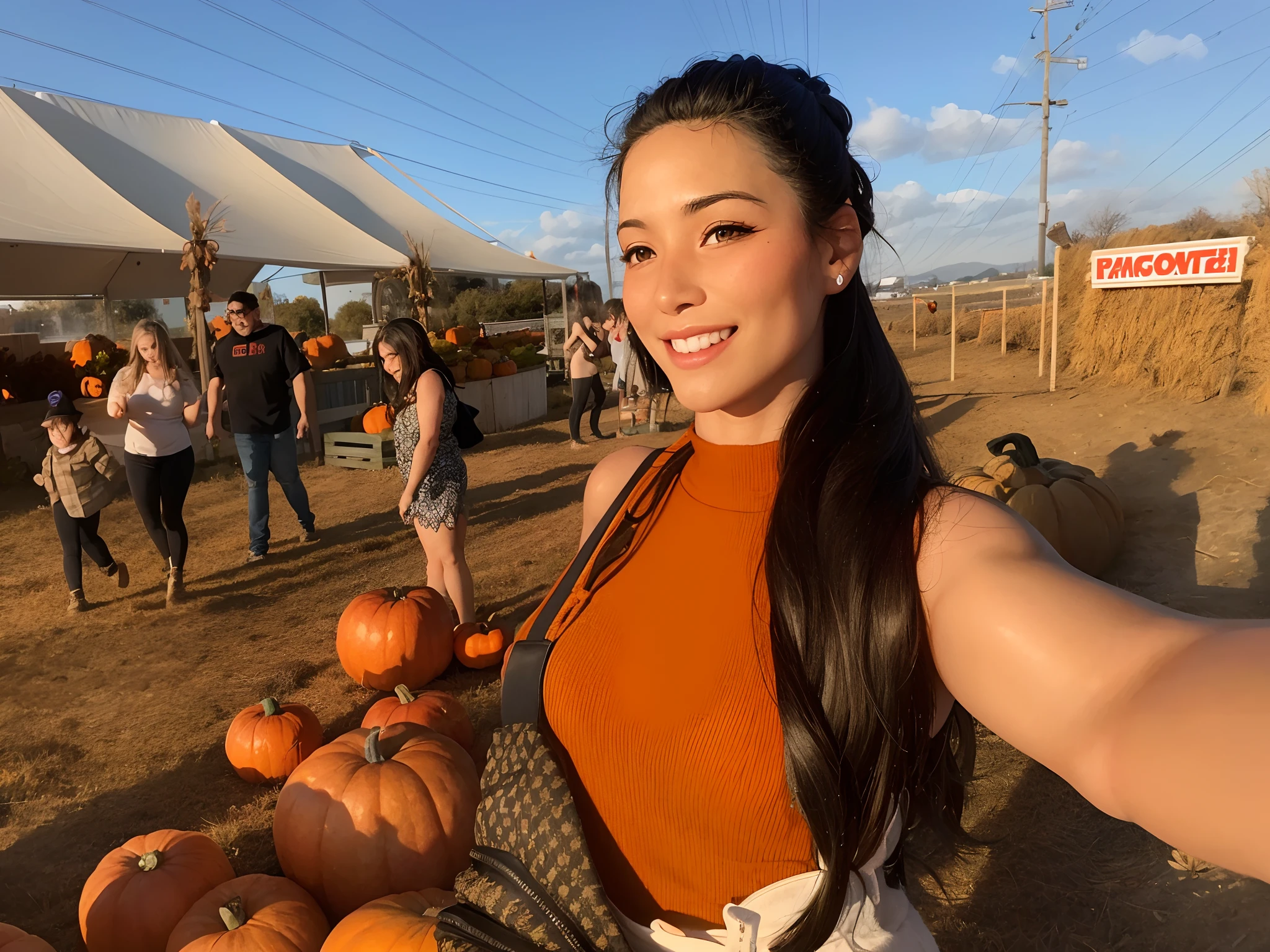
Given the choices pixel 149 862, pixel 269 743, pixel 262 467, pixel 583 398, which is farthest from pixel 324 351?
pixel 149 862

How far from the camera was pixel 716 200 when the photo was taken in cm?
113

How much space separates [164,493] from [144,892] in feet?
14.1

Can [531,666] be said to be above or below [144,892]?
above

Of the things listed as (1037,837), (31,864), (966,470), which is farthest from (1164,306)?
(31,864)

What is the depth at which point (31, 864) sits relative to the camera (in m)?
3.17

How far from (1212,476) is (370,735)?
6442 millimetres

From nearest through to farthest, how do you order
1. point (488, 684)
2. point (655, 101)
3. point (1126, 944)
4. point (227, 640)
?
point (655, 101), point (1126, 944), point (488, 684), point (227, 640)

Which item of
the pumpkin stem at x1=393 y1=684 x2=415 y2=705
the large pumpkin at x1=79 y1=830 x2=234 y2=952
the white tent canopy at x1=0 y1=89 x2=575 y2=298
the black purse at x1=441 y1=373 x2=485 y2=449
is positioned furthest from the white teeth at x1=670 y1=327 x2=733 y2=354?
the white tent canopy at x1=0 y1=89 x2=575 y2=298

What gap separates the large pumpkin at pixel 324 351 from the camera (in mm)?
13133

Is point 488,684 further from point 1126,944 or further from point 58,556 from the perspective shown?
point 58,556

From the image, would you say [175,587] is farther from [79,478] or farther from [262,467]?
[262,467]

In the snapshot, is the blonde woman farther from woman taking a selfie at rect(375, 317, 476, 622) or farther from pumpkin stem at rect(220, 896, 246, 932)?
pumpkin stem at rect(220, 896, 246, 932)

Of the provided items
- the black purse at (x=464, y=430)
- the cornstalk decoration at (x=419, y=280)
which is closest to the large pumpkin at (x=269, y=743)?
the black purse at (x=464, y=430)

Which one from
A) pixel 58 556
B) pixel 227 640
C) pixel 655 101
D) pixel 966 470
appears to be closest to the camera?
pixel 655 101
